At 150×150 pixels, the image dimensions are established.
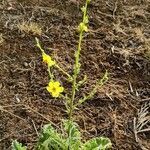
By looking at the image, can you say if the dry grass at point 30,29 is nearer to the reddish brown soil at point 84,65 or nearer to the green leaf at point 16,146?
the reddish brown soil at point 84,65

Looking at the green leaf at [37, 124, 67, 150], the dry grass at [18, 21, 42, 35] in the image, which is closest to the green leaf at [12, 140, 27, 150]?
the green leaf at [37, 124, 67, 150]

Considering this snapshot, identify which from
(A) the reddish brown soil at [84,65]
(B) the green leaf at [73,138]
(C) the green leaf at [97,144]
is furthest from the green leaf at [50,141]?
(A) the reddish brown soil at [84,65]

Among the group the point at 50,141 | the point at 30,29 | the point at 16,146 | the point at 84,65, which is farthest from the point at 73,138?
the point at 30,29

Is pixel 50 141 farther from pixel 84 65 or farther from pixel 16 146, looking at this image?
pixel 84 65

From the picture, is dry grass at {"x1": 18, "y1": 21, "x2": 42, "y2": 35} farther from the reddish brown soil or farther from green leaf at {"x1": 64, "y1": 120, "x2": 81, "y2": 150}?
green leaf at {"x1": 64, "y1": 120, "x2": 81, "y2": 150}

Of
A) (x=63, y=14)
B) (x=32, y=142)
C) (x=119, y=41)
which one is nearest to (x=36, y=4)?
(x=63, y=14)

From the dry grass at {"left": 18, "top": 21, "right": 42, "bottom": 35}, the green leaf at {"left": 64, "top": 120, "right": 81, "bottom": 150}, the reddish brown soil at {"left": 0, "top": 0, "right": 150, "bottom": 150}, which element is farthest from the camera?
the dry grass at {"left": 18, "top": 21, "right": 42, "bottom": 35}

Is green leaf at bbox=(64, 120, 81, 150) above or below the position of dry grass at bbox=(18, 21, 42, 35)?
below
